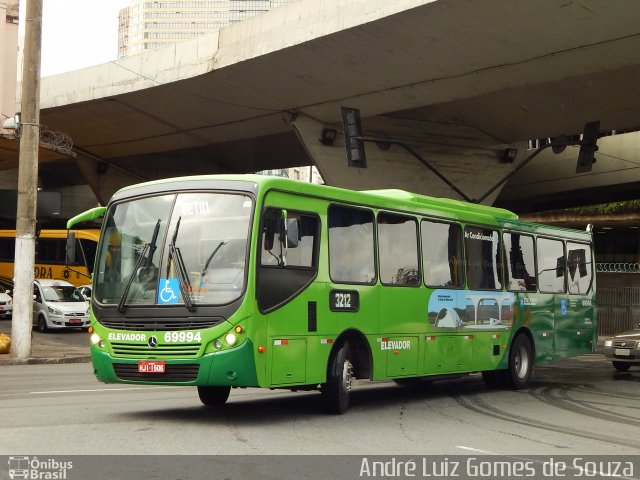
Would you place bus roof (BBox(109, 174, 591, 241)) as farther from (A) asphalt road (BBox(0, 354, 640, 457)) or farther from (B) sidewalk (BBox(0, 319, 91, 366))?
(B) sidewalk (BBox(0, 319, 91, 366))

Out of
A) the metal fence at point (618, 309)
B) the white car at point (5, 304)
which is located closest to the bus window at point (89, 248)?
the white car at point (5, 304)

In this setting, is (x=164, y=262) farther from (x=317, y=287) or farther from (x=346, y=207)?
(x=346, y=207)

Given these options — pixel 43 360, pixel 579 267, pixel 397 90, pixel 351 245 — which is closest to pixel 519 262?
pixel 579 267

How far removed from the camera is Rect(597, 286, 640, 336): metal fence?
36344mm

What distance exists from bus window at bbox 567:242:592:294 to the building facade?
6624 inches

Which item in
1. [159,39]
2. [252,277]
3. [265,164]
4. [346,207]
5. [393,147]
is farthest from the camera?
[159,39]

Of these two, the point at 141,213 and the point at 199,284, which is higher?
the point at 141,213

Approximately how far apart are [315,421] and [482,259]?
18.7 feet

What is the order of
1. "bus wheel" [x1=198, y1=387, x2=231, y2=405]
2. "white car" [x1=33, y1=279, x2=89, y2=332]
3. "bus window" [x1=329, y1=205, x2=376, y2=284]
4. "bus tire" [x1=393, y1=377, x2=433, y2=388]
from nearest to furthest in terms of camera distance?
"bus window" [x1=329, y1=205, x2=376, y2=284], "bus wheel" [x1=198, y1=387, x2=231, y2=405], "bus tire" [x1=393, y1=377, x2=433, y2=388], "white car" [x1=33, y1=279, x2=89, y2=332]

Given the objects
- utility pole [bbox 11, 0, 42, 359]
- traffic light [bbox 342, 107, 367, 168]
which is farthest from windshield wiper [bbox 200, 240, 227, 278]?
traffic light [bbox 342, 107, 367, 168]

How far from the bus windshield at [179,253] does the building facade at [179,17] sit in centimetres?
17561

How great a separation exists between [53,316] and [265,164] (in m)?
22.2

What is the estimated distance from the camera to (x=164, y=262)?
36.8 ft

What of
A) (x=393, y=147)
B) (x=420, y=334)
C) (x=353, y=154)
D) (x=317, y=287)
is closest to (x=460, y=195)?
(x=393, y=147)
